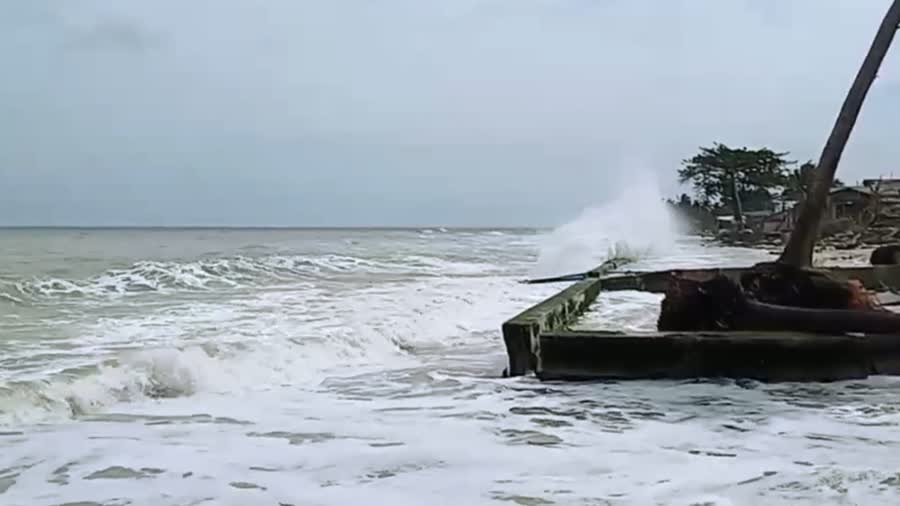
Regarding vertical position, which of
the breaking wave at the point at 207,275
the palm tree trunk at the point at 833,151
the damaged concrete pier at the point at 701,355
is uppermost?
the palm tree trunk at the point at 833,151

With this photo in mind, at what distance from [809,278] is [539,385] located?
Answer: 295cm

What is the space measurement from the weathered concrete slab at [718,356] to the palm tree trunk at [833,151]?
2642 millimetres

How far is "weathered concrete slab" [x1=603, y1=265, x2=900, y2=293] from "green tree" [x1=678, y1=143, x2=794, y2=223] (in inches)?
1990

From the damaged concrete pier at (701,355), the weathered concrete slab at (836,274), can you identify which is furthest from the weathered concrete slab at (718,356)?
the weathered concrete slab at (836,274)

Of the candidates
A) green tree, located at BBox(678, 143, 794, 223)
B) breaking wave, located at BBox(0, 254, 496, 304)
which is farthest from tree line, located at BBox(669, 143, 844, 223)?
breaking wave, located at BBox(0, 254, 496, 304)

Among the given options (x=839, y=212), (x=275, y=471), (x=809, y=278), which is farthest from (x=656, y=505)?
(x=839, y=212)

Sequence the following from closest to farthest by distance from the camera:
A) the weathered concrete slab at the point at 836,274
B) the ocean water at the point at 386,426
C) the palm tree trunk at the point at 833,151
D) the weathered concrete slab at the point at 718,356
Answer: the ocean water at the point at 386,426, the weathered concrete slab at the point at 718,356, the palm tree trunk at the point at 833,151, the weathered concrete slab at the point at 836,274

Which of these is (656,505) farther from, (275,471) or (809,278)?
(809,278)

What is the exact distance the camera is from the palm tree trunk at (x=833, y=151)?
9.16 metres

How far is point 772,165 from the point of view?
65.9m

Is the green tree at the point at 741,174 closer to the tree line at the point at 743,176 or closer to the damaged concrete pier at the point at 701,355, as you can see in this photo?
the tree line at the point at 743,176

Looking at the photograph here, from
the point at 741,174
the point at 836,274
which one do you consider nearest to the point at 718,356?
the point at 836,274

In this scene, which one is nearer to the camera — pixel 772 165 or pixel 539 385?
pixel 539 385

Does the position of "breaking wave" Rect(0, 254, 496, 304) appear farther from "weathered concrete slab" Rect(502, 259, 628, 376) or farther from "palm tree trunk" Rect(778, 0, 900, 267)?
"palm tree trunk" Rect(778, 0, 900, 267)
